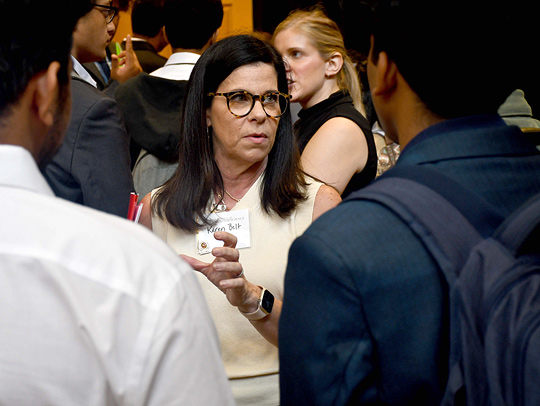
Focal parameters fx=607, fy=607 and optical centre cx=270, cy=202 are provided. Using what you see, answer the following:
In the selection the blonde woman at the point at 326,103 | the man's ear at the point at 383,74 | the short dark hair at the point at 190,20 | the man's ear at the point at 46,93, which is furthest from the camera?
the short dark hair at the point at 190,20

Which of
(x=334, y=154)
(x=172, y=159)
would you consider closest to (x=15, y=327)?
(x=334, y=154)

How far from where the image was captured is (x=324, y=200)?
6.33ft

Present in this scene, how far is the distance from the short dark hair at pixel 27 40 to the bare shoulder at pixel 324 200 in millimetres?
1175

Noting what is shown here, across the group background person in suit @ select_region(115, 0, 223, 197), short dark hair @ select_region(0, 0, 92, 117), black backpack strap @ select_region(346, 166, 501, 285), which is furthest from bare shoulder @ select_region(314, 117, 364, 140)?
short dark hair @ select_region(0, 0, 92, 117)

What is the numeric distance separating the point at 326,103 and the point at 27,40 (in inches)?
76.3

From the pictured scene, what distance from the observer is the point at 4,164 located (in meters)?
0.74

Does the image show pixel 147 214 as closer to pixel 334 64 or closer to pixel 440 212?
pixel 334 64

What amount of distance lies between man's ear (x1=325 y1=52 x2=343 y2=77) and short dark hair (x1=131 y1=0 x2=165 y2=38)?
1.22m

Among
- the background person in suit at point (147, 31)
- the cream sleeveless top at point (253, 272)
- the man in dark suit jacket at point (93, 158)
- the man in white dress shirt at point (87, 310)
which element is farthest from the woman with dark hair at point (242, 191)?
the background person in suit at point (147, 31)

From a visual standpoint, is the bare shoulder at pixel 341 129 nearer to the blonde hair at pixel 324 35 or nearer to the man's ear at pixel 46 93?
the blonde hair at pixel 324 35

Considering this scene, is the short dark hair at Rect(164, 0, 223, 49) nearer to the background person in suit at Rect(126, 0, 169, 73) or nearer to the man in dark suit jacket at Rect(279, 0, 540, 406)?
the background person in suit at Rect(126, 0, 169, 73)

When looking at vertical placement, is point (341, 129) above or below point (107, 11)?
below

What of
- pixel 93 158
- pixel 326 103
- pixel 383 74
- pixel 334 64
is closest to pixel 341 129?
pixel 326 103

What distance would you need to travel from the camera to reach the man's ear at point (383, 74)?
990 millimetres
